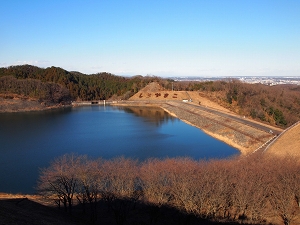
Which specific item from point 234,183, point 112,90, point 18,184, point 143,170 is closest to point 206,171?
point 234,183

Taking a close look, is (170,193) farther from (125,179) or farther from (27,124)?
(27,124)

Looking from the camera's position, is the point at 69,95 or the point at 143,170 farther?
the point at 69,95

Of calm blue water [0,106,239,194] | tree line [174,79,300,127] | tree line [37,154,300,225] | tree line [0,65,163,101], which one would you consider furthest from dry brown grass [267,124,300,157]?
tree line [0,65,163,101]

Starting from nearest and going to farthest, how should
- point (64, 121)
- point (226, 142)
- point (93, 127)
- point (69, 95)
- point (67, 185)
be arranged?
point (67, 185)
point (226, 142)
point (93, 127)
point (64, 121)
point (69, 95)

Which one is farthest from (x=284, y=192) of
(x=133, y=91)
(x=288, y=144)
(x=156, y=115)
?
(x=133, y=91)

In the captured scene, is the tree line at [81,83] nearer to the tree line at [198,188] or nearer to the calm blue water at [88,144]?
the calm blue water at [88,144]

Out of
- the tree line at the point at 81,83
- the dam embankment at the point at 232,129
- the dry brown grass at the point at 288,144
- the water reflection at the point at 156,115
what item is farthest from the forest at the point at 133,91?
the dry brown grass at the point at 288,144

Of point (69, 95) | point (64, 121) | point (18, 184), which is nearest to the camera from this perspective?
point (18, 184)
